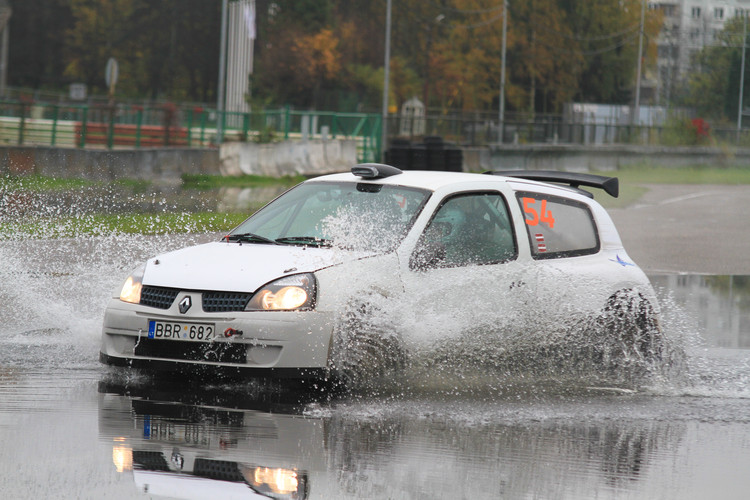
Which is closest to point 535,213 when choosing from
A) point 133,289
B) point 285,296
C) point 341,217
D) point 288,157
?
point 341,217

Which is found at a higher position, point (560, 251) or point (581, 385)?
point (560, 251)

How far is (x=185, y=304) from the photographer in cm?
677

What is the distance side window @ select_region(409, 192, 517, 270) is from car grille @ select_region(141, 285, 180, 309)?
1.46 meters

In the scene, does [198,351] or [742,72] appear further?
[742,72]

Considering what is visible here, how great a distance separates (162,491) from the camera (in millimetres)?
4781

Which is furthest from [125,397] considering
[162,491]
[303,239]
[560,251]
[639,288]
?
[639,288]

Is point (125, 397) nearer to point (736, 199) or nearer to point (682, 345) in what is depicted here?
point (682, 345)

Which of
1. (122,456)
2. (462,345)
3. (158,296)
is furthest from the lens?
(462,345)

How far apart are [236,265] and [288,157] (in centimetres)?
2723

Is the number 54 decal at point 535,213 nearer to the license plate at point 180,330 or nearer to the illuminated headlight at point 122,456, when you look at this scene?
the license plate at point 180,330

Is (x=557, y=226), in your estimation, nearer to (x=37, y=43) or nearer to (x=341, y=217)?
(x=341, y=217)

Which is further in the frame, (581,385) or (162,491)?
(581,385)

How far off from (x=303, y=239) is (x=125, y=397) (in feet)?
4.98

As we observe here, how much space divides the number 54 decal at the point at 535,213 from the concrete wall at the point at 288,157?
24010 mm
